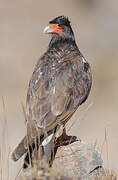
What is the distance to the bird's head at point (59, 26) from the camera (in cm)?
1278

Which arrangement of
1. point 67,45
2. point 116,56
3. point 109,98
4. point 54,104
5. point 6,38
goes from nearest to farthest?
point 54,104 → point 67,45 → point 109,98 → point 116,56 → point 6,38

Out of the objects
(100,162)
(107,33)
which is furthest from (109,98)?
(100,162)

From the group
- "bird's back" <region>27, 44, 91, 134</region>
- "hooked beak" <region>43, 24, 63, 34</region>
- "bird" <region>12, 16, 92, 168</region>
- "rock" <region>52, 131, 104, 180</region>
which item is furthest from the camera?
"hooked beak" <region>43, 24, 63, 34</region>

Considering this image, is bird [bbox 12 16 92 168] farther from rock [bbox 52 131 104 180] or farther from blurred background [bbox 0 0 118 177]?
blurred background [bbox 0 0 118 177]

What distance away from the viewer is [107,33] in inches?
1373

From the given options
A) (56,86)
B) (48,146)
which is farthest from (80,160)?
(56,86)

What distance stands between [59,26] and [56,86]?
1.14m

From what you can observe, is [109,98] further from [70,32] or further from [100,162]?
[100,162]

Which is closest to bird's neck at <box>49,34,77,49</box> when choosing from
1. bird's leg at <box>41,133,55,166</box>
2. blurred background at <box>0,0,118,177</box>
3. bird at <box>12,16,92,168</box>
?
bird at <box>12,16,92,168</box>

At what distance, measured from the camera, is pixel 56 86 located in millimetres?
12031

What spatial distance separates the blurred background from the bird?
236 inches

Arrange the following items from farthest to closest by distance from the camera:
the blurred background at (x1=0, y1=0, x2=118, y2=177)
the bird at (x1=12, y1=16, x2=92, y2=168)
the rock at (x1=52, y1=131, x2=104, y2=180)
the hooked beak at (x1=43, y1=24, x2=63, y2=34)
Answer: the blurred background at (x1=0, y1=0, x2=118, y2=177)
the hooked beak at (x1=43, y1=24, x2=63, y2=34)
the bird at (x1=12, y1=16, x2=92, y2=168)
the rock at (x1=52, y1=131, x2=104, y2=180)

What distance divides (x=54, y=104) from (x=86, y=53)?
20.3 m

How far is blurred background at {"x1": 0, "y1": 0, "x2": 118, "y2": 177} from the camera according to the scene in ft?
81.0
